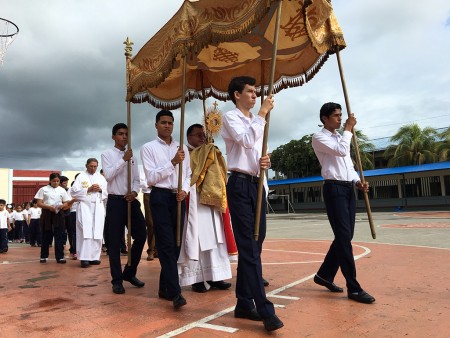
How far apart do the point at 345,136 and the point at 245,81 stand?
3.99 ft

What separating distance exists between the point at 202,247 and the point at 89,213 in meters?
3.76

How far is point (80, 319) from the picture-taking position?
11.7 feet

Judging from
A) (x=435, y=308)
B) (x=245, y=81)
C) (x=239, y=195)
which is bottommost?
(x=435, y=308)

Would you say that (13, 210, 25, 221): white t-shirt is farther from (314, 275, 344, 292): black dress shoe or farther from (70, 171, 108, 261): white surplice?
(314, 275, 344, 292): black dress shoe

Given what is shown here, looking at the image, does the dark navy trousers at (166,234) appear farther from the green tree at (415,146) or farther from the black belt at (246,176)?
the green tree at (415,146)

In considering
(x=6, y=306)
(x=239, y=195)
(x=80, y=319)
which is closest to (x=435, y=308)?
(x=239, y=195)

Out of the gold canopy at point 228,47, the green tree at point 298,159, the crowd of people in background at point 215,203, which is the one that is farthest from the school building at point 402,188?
the crowd of people in background at point 215,203

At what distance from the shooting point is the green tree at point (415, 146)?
3403 centimetres

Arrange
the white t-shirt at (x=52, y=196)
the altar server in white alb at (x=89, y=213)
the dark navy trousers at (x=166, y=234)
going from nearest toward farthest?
1. the dark navy trousers at (x=166, y=234)
2. the altar server in white alb at (x=89, y=213)
3. the white t-shirt at (x=52, y=196)

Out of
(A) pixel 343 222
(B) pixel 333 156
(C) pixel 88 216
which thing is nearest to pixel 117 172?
(B) pixel 333 156

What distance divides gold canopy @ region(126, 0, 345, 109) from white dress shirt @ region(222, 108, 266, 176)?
1014 millimetres

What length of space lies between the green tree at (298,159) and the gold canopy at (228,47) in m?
35.5

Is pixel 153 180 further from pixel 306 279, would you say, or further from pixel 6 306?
pixel 306 279

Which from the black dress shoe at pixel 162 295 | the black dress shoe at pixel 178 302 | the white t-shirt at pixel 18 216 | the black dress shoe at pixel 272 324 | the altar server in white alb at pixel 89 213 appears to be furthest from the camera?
the white t-shirt at pixel 18 216
